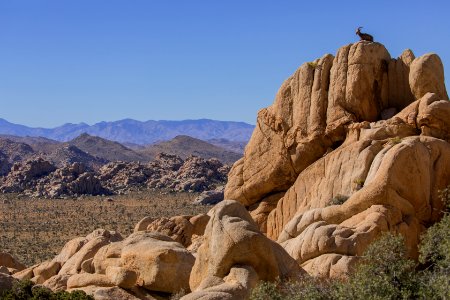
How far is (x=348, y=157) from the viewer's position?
34.4 metres

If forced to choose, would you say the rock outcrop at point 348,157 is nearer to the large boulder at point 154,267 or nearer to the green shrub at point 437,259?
the green shrub at point 437,259

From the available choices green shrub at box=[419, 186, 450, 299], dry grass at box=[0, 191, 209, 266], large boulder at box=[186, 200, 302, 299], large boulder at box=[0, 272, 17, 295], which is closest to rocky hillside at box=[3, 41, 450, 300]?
large boulder at box=[186, 200, 302, 299]

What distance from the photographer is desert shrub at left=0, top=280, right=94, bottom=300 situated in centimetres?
2509

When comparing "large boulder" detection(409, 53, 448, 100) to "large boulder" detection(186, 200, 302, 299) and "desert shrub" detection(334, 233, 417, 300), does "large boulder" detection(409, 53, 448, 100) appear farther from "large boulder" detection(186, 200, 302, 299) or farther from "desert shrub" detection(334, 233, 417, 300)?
"desert shrub" detection(334, 233, 417, 300)

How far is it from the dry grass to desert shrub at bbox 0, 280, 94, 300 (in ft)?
99.3

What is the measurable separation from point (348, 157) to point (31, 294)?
1590 centimetres

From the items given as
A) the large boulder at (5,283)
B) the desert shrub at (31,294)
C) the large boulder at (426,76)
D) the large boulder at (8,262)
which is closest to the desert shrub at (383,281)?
the desert shrub at (31,294)

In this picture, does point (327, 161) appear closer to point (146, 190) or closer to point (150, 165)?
point (146, 190)

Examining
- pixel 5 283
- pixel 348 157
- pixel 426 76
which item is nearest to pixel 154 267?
pixel 5 283

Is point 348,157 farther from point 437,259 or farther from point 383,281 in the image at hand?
point 383,281

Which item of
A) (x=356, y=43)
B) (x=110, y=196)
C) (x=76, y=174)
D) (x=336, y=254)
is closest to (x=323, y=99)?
(x=356, y=43)

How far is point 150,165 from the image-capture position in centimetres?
13162

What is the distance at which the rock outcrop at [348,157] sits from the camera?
1177 inches

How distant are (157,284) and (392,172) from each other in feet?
35.9
